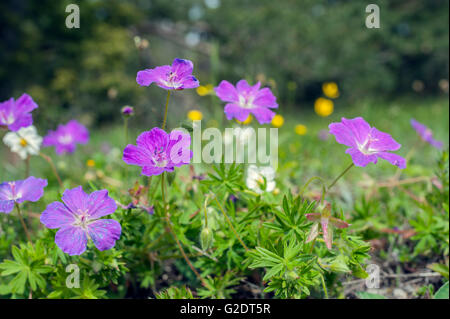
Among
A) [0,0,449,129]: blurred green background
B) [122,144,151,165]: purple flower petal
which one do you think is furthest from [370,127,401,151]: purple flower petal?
[0,0,449,129]: blurred green background

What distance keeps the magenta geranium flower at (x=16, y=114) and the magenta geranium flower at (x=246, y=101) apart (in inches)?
24.3

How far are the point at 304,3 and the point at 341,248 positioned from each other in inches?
290

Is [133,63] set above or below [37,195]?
above

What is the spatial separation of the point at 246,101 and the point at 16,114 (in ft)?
2.46

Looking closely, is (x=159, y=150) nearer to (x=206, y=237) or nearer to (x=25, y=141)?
(x=206, y=237)

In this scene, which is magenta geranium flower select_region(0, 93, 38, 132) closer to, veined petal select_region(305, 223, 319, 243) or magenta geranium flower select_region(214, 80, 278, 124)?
magenta geranium flower select_region(214, 80, 278, 124)

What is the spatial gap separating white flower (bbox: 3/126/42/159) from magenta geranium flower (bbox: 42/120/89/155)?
98 millimetres

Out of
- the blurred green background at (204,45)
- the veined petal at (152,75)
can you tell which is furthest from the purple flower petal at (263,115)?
the blurred green background at (204,45)

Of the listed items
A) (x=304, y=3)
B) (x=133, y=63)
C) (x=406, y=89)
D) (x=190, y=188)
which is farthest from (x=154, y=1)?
(x=190, y=188)

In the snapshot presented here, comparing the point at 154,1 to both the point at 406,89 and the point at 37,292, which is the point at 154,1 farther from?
the point at 37,292

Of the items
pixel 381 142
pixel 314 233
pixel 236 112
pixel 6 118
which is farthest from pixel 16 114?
pixel 381 142

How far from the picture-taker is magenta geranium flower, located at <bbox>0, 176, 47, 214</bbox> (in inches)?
40.2

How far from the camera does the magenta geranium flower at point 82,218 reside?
0.89 metres
